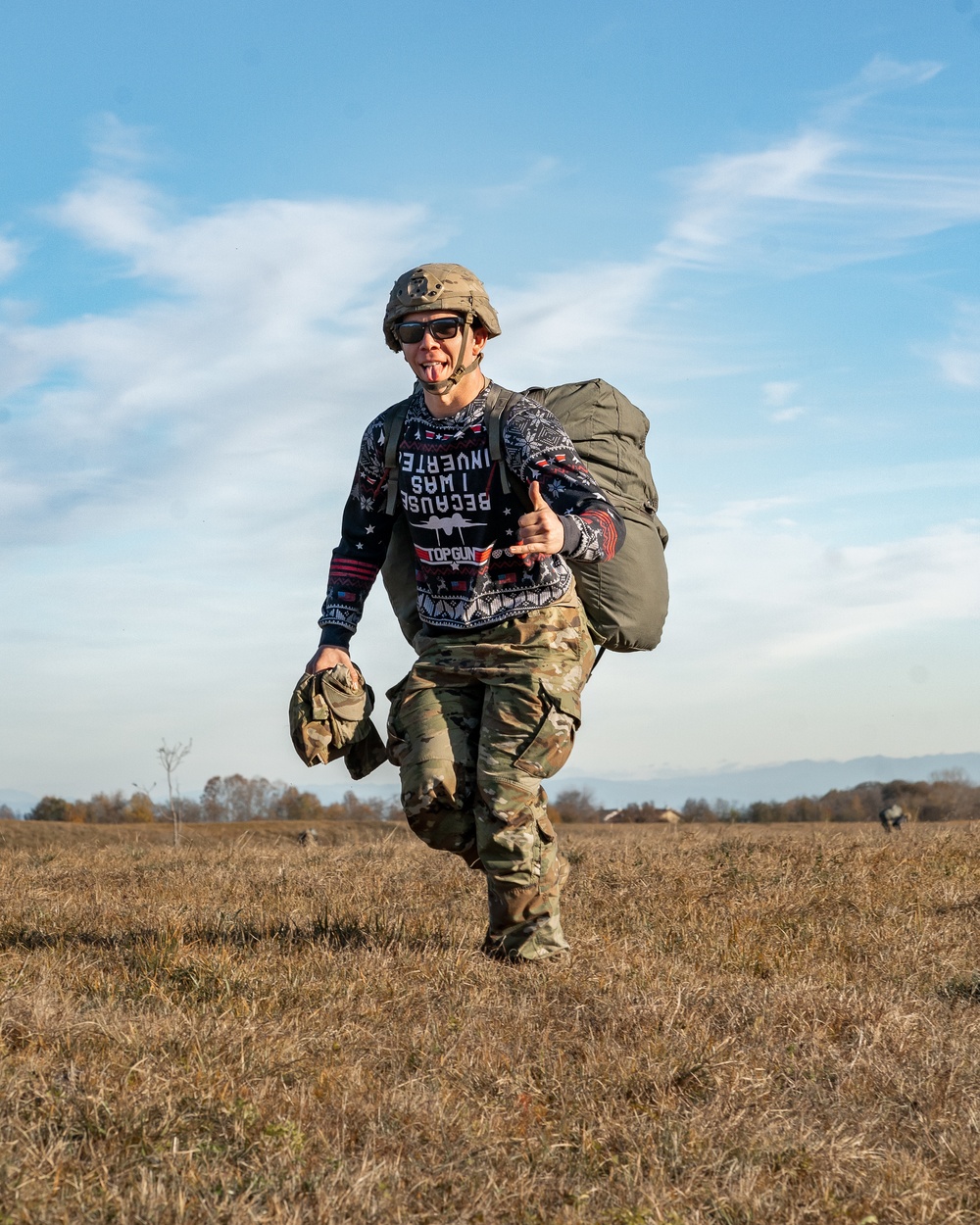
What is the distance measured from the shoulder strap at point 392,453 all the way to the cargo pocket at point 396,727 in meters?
0.77

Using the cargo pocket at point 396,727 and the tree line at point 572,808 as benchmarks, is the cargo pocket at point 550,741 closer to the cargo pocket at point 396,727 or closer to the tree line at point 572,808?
the cargo pocket at point 396,727

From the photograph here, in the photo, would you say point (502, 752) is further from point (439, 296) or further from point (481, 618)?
point (439, 296)

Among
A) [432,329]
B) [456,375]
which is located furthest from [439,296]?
[456,375]

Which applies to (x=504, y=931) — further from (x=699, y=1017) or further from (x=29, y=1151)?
(x=29, y=1151)

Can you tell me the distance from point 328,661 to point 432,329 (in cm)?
150

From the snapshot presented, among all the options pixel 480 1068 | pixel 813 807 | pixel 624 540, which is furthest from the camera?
pixel 813 807

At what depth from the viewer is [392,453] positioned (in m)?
5.93

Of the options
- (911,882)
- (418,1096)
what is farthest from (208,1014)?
(911,882)

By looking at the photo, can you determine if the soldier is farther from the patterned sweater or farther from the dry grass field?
the dry grass field

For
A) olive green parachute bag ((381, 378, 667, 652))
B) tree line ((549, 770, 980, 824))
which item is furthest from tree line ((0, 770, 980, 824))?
olive green parachute bag ((381, 378, 667, 652))

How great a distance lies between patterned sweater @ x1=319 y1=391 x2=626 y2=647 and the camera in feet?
18.7

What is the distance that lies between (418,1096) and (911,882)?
4.92m

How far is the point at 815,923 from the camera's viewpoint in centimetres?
664

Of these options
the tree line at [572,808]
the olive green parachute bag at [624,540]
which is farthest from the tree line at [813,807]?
the olive green parachute bag at [624,540]
